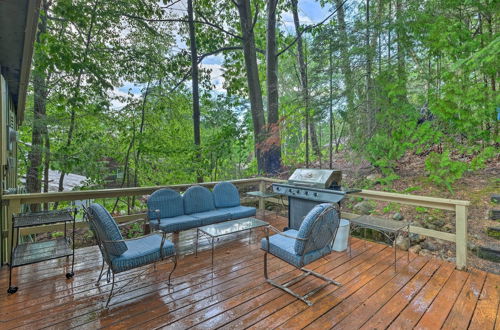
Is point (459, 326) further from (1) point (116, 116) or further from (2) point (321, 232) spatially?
(1) point (116, 116)

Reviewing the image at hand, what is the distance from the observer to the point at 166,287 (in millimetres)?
2445

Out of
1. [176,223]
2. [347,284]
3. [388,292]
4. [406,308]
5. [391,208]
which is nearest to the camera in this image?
[406,308]

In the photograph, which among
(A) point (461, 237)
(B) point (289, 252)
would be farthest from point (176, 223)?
(A) point (461, 237)

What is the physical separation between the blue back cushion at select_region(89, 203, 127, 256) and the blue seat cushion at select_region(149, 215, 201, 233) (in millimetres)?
1028

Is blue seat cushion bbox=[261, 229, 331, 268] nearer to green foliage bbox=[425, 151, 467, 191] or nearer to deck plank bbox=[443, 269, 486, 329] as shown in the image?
deck plank bbox=[443, 269, 486, 329]

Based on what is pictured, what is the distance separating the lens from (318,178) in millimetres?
3338

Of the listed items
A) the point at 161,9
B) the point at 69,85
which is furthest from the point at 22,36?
the point at 161,9

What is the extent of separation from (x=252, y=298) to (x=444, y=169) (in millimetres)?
4247

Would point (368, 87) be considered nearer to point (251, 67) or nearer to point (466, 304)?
point (251, 67)

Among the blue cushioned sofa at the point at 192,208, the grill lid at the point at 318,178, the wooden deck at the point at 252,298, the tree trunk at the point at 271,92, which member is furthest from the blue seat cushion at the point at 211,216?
the tree trunk at the point at 271,92

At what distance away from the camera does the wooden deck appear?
6.34 feet

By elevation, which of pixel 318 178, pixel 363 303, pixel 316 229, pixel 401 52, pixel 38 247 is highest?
pixel 401 52

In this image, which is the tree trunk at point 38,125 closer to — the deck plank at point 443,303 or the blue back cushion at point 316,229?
the blue back cushion at point 316,229

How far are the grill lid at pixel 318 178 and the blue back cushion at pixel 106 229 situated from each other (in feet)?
7.68
